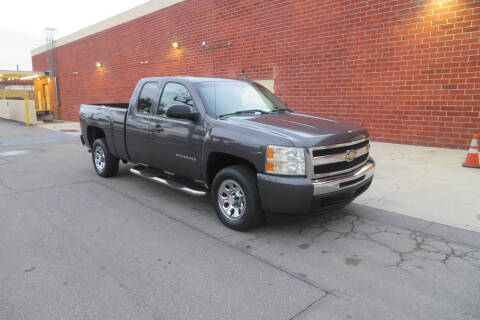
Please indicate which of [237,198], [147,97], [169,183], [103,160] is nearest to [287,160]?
[237,198]

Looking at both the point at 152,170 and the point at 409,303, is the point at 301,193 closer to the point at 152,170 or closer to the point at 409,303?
the point at 409,303

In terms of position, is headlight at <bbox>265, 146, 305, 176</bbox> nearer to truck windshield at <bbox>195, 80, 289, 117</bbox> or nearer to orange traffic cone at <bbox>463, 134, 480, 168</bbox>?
truck windshield at <bbox>195, 80, 289, 117</bbox>

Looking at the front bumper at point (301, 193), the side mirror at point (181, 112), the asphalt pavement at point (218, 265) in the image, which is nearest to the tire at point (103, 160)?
the asphalt pavement at point (218, 265)

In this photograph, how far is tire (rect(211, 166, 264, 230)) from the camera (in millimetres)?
4125

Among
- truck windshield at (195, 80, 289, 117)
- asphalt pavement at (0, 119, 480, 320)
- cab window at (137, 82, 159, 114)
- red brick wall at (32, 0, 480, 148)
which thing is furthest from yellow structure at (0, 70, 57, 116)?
truck windshield at (195, 80, 289, 117)

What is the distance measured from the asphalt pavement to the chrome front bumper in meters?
0.63

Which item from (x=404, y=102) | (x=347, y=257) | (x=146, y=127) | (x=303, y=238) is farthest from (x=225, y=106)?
(x=404, y=102)

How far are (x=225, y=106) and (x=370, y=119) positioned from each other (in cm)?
670

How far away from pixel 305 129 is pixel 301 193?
842mm

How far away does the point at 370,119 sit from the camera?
1030cm

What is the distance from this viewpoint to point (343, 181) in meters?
4.08

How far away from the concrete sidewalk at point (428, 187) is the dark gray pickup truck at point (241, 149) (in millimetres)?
1056

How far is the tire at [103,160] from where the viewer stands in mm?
7035

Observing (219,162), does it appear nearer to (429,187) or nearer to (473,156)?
(429,187)
